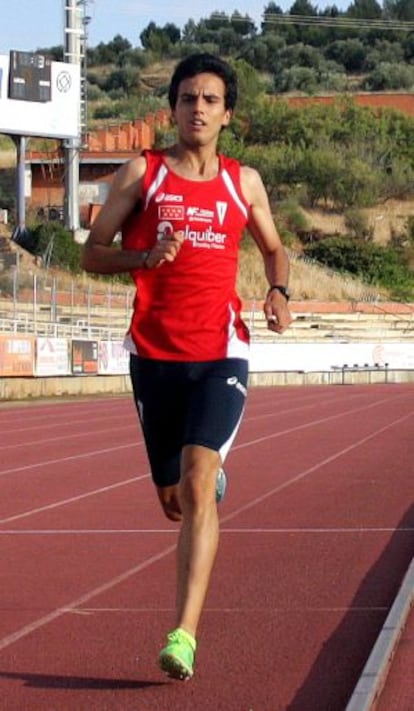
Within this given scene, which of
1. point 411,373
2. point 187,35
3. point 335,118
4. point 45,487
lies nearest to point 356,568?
point 45,487

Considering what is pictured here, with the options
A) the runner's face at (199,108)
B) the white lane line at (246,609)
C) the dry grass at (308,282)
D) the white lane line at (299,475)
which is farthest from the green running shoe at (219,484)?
the dry grass at (308,282)

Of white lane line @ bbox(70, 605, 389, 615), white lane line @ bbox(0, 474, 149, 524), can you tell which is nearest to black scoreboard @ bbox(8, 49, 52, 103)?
white lane line @ bbox(0, 474, 149, 524)

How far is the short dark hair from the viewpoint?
21.2ft

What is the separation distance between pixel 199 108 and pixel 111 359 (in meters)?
35.8

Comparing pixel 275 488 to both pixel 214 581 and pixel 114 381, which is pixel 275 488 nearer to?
pixel 214 581

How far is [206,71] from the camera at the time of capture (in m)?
6.46

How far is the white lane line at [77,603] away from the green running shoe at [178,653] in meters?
1.43

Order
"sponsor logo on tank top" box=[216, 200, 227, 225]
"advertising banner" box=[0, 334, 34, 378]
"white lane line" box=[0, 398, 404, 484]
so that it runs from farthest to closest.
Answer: "advertising banner" box=[0, 334, 34, 378] → "white lane line" box=[0, 398, 404, 484] → "sponsor logo on tank top" box=[216, 200, 227, 225]

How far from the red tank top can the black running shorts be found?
5 cm

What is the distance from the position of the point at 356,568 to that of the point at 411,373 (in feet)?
160

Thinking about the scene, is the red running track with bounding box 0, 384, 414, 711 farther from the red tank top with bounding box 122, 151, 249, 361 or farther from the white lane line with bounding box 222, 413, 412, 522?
the red tank top with bounding box 122, 151, 249, 361

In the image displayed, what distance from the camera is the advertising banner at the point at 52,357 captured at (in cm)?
3738

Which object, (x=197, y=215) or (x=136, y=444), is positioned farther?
(x=136, y=444)

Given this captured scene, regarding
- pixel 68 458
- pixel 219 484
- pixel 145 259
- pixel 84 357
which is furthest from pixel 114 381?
pixel 145 259
